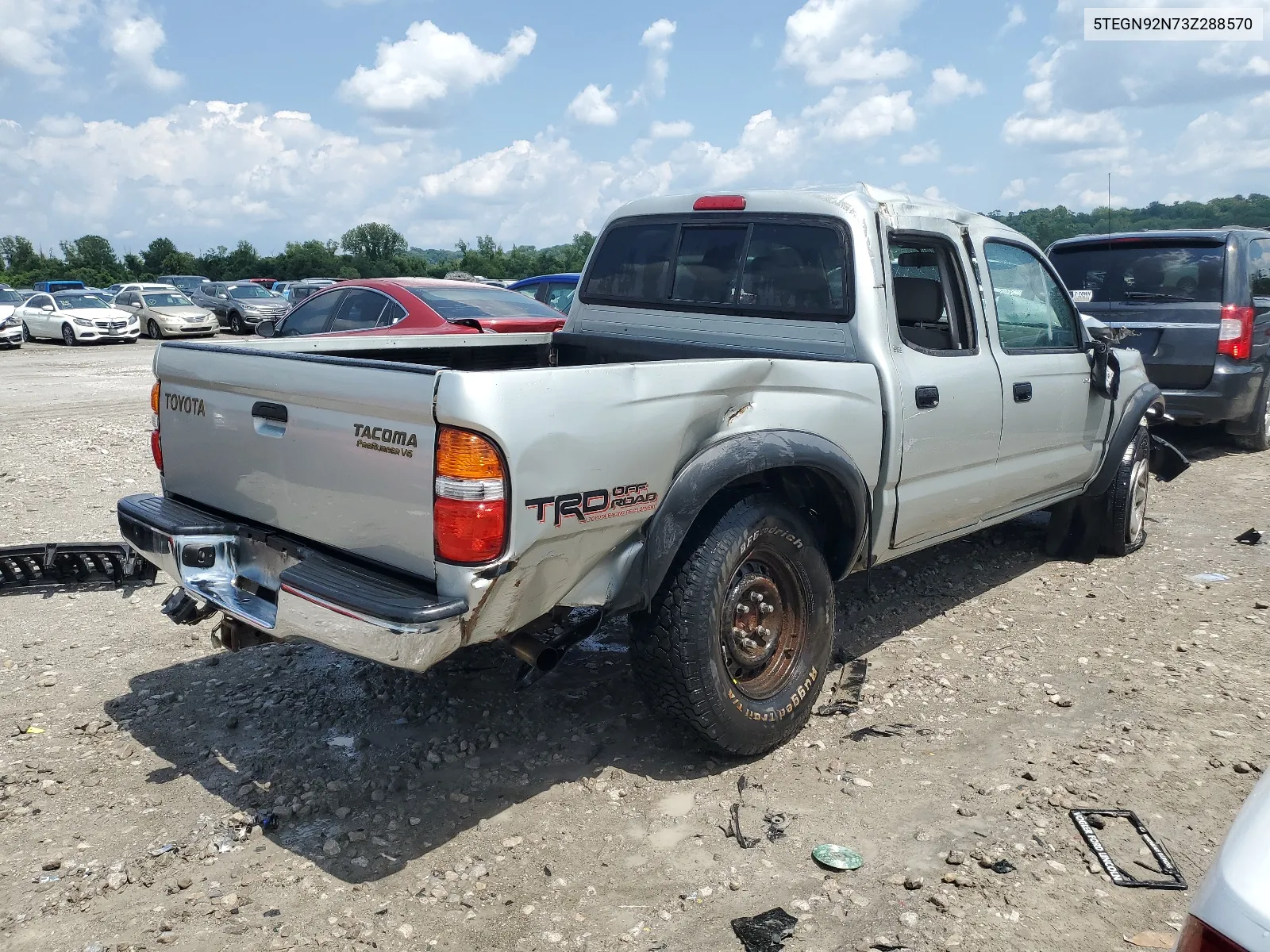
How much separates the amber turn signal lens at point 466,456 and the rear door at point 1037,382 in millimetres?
2884

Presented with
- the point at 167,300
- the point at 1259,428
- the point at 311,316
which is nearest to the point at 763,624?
the point at 311,316

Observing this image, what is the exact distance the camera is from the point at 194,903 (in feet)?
9.50

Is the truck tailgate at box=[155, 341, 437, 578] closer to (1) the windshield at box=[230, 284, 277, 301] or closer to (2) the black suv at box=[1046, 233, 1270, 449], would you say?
(2) the black suv at box=[1046, 233, 1270, 449]

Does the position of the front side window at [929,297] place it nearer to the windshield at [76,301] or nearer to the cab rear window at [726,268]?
the cab rear window at [726,268]

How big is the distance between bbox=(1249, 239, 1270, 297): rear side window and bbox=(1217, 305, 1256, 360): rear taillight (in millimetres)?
378

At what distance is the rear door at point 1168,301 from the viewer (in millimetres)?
8391

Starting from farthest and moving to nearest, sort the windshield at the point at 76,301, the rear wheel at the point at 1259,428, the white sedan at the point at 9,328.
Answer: the windshield at the point at 76,301, the white sedan at the point at 9,328, the rear wheel at the point at 1259,428

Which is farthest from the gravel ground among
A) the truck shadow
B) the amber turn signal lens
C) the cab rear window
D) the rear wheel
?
the rear wheel

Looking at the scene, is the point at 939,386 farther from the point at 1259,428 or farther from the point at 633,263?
the point at 1259,428

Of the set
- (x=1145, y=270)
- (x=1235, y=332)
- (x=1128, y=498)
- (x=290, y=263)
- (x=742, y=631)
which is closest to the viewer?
(x=742, y=631)

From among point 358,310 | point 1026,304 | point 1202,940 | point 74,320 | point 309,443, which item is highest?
point 1026,304

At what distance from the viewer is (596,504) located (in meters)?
2.99

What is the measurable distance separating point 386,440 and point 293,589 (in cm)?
53

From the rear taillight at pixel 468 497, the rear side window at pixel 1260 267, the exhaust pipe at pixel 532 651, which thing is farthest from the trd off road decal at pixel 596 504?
the rear side window at pixel 1260 267
